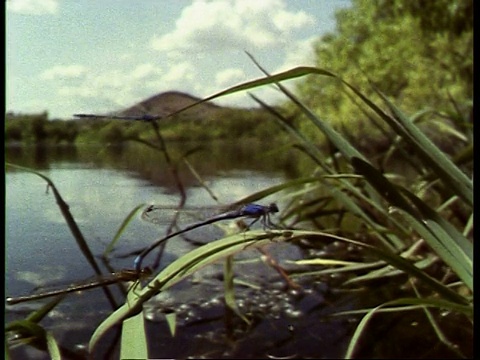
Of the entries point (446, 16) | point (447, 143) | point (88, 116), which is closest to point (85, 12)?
point (88, 116)

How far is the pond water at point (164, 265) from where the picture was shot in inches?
16.1

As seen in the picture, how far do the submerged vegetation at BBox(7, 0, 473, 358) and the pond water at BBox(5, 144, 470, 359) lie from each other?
2 centimetres

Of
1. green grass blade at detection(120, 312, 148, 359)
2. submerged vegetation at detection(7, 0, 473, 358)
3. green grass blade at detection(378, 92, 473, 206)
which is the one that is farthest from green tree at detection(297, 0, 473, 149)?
green grass blade at detection(120, 312, 148, 359)

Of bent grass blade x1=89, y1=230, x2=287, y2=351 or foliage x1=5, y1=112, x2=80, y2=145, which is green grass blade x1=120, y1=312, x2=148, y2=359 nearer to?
bent grass blade x1=89, y1=230, x2=287, y2=351

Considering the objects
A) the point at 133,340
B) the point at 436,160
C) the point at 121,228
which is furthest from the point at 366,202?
the point at 133,340

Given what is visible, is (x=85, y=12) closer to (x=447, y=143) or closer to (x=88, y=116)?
(x=88, y=116)

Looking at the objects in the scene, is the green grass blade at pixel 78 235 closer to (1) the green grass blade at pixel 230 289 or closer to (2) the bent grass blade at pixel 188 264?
(2) the bent grass blade at pixel 188 264

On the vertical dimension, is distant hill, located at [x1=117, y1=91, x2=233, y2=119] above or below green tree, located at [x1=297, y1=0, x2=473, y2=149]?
below

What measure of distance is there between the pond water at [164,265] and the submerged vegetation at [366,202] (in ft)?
0.06

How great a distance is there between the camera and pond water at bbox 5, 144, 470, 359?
41cm

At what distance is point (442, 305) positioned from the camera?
0.54 meters

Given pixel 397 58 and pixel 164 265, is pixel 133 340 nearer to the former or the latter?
pixel 164 265

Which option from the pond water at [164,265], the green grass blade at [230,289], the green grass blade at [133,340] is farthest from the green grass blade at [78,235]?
the green grass blade at [230,289]

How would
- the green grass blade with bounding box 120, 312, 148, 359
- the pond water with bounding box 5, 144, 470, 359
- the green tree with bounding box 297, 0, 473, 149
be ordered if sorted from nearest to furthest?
the green grass blade with bounding box 120, 312, 148, 359
the pond water with bounding box 5, 144, 470, 359
the green tree with bounding box 297, 0, 473, 149
